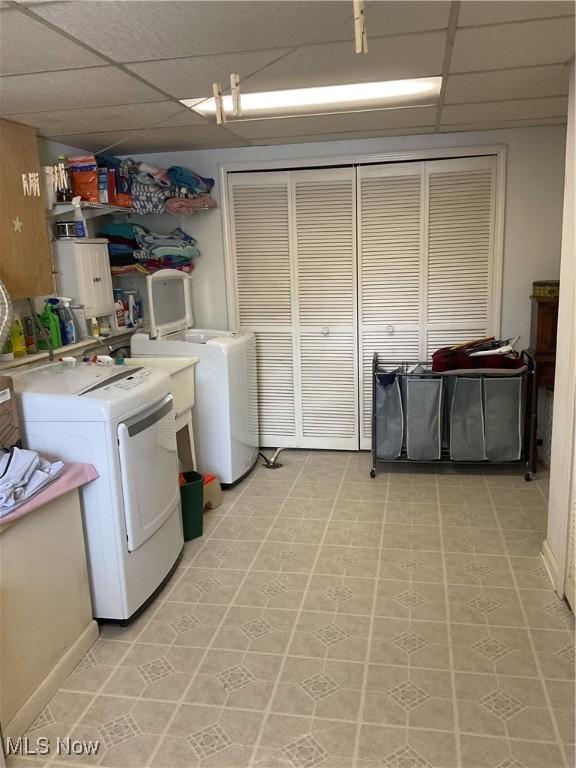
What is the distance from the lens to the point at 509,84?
9.39 ft

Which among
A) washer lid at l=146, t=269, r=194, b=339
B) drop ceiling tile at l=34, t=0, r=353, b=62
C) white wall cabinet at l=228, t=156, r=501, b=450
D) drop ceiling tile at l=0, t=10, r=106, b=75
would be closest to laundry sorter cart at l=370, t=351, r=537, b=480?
white wall cabinet at l=228, t=156, r=501, b=450

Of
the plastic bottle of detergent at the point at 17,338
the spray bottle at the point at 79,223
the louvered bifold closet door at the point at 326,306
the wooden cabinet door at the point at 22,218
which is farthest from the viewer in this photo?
the louvered bifold closet door at the point at 326,306

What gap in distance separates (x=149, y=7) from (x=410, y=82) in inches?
63.8

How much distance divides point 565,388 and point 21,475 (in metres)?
2.20

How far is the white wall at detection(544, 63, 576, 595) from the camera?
2.50 meters

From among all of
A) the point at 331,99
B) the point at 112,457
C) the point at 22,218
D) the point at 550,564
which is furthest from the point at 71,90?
the point at 550,564

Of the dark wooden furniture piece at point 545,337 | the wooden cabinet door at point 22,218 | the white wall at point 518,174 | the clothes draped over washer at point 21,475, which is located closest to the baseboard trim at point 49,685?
the clothes draped over washer at point 21,475

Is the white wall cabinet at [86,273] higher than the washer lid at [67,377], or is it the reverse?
the white wall cabinet at [86,273]

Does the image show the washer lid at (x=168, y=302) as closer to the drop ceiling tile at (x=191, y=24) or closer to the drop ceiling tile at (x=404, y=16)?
the drop ceiling tile at (x=191, y=24)

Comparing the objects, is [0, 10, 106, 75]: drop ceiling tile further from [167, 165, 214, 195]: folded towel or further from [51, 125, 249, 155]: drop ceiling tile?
[167, 165, 214, 195]: folded towel

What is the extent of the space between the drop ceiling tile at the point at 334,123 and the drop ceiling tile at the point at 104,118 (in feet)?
1.18

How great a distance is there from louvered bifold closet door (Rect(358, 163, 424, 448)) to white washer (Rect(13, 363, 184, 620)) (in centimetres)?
207

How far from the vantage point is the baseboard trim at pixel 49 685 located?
1974mm

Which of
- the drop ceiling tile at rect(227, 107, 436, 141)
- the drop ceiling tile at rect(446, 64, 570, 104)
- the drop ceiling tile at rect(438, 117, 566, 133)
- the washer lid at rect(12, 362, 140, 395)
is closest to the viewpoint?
the washer lid at rect(12, 362, 140, 395)
